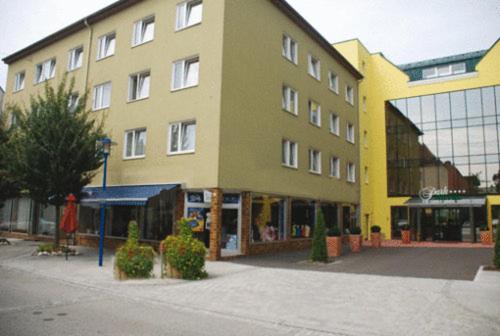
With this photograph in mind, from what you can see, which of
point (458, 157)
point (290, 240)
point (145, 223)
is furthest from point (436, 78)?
point (145, 223)

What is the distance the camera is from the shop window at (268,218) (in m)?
18.8

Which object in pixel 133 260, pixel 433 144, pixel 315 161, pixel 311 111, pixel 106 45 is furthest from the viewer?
pixel 433 144

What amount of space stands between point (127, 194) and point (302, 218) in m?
9.66

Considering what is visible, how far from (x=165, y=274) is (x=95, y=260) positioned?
556 cm

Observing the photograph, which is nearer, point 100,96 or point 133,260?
point 133,260

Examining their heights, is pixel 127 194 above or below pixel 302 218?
above

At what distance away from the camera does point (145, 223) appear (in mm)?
19234

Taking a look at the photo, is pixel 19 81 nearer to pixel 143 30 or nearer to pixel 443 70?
pixel 143 30

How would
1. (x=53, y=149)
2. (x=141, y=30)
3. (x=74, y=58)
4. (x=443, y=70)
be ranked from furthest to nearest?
(x=443, y=70) < (x=74, y=58) < (x=141, y=30) < (x=53, y=149)

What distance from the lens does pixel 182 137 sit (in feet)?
58.9

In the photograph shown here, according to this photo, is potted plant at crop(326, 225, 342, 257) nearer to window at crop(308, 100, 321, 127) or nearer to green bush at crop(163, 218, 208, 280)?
window at crop(308, 100, 321, 127)

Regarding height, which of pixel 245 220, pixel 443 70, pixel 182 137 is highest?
pixel 443 70

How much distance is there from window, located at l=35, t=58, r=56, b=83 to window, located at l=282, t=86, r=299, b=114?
1464 cm

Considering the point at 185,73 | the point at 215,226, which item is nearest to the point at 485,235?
the point at 215,226
